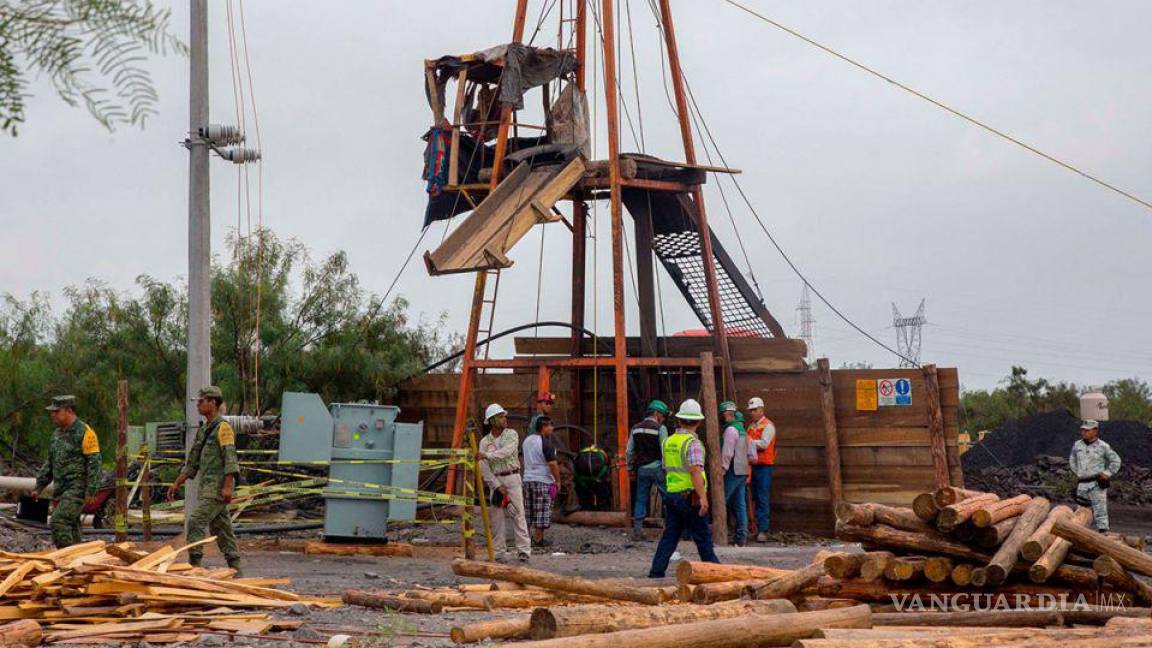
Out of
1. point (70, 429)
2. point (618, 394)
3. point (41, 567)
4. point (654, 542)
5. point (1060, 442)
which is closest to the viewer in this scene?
point (41, 567)

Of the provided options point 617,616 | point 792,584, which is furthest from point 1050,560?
point 617,616

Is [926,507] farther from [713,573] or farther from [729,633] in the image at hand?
[729,633]

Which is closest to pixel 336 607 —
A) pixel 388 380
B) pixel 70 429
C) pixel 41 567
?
pixel 41 567

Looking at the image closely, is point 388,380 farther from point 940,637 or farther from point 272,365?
Result: point 940,637

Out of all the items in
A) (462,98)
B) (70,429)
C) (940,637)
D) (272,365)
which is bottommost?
(940,637)

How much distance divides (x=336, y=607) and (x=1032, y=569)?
568 cm

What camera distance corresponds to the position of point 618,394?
69.2 feet

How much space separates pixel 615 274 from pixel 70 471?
9529mm

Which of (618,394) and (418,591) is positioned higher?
(618,394)

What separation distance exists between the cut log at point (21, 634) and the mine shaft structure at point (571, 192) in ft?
36.8

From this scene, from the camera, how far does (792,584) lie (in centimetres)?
1195

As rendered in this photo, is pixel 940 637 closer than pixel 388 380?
Yes

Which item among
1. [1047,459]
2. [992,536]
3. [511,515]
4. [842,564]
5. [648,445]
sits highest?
[648,445]

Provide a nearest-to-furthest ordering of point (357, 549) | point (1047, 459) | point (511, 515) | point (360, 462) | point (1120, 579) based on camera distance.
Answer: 1. point (1120, 579)
2. point (511, 515)
3. point (357, 549)
4. point (360, 462)
5. point (1047, 459)
